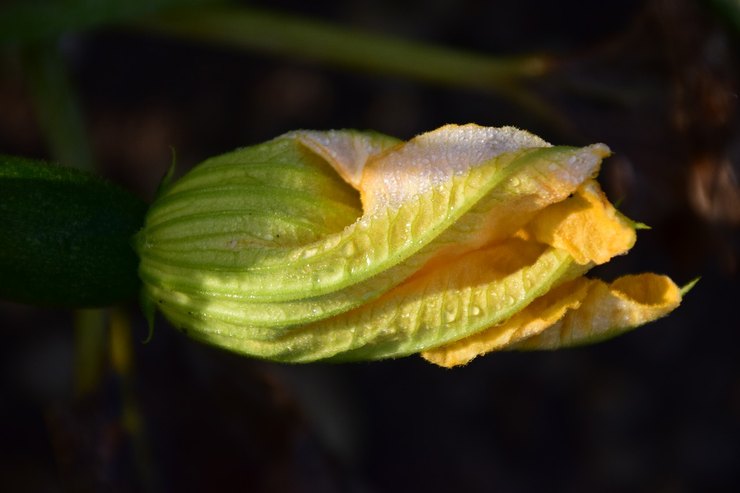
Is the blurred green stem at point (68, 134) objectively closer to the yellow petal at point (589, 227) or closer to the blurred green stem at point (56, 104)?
the blurred green stem at point (56, 104)

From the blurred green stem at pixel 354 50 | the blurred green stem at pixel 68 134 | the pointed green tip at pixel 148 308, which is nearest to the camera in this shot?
the pointed green tip at pixel 148 308

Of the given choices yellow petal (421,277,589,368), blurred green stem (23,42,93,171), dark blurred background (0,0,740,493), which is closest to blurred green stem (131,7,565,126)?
blurred green stem (23,42,93,171)

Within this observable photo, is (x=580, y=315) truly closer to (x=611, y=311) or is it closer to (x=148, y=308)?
(x=611, y=311)

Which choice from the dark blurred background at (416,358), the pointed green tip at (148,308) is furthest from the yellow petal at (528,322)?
the dark blurred background at (416,358)

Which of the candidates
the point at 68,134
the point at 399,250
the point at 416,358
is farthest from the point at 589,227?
the point at 416,358

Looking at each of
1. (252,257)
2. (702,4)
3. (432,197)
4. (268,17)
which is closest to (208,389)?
(268,17)

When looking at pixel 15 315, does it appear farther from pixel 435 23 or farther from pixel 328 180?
pixel 328 180
